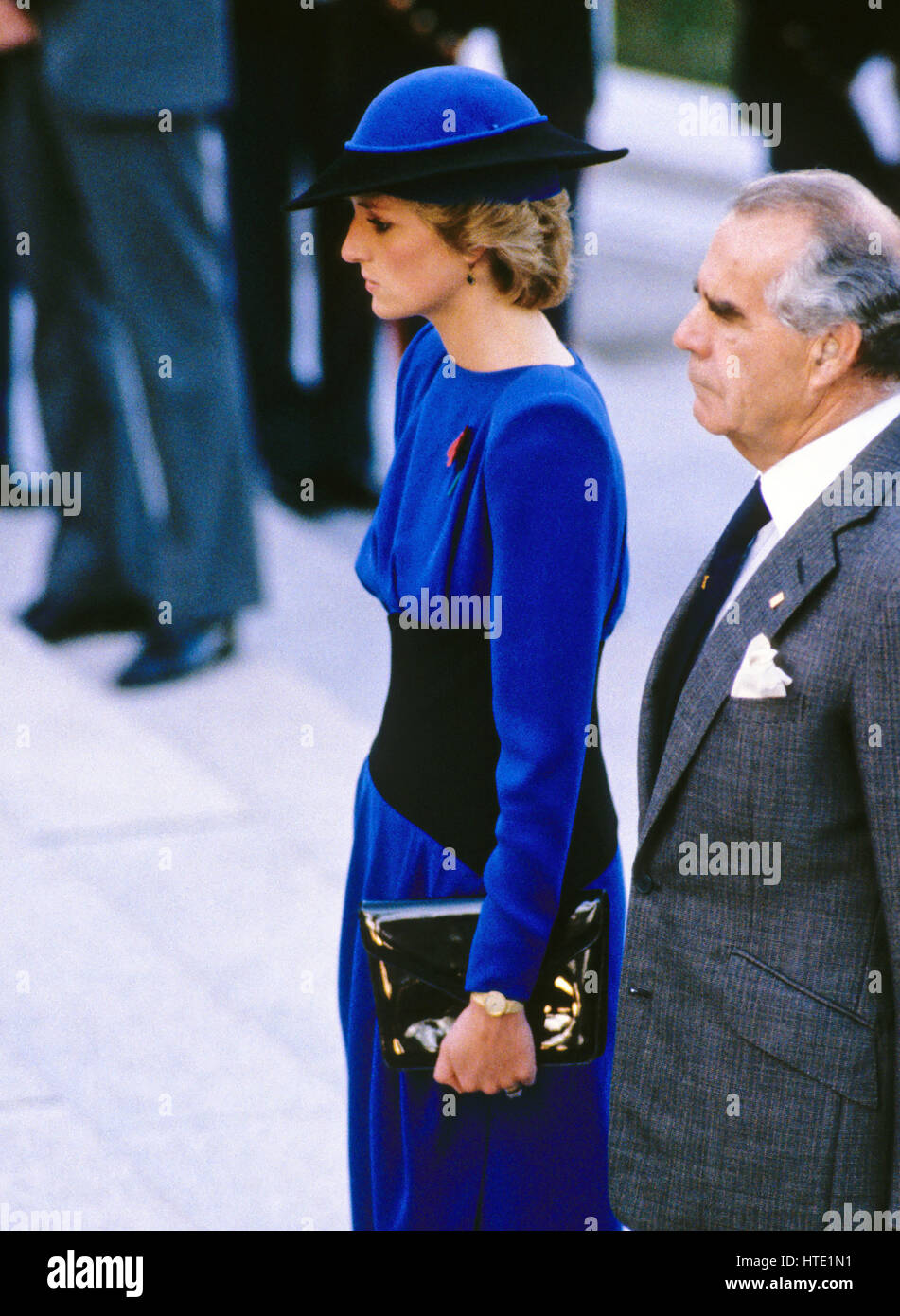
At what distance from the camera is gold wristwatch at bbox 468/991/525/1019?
2.27 meters

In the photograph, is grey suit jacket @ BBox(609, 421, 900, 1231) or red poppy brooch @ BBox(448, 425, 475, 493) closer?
Result: grey suit jacket @ BBox(609, 421, 900, 1231)

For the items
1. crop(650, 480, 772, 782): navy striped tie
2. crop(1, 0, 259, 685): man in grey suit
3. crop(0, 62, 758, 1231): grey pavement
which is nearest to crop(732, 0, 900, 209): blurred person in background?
crop(0, 62, 758, 1231): grey pavement

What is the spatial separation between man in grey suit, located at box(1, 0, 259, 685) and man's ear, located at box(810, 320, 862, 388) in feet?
12.3

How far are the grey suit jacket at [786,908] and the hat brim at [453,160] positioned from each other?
577mm

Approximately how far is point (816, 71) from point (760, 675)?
529 centimetres

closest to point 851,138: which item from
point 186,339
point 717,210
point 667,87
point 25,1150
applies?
point 186,339

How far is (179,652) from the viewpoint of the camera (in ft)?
18.6

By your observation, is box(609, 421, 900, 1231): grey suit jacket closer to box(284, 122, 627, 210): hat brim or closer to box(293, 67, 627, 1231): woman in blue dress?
box(293, 67, 627, 1231): woman in blue dress

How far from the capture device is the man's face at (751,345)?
1960mm

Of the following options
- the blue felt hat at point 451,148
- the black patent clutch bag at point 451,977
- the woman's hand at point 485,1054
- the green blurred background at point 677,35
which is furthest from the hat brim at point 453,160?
the green blurred background at point 677,35

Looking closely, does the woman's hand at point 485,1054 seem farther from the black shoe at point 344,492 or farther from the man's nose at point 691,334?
the black shoe at point 344,492

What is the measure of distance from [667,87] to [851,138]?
6248mm

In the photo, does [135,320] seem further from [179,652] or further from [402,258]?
[402,258]
